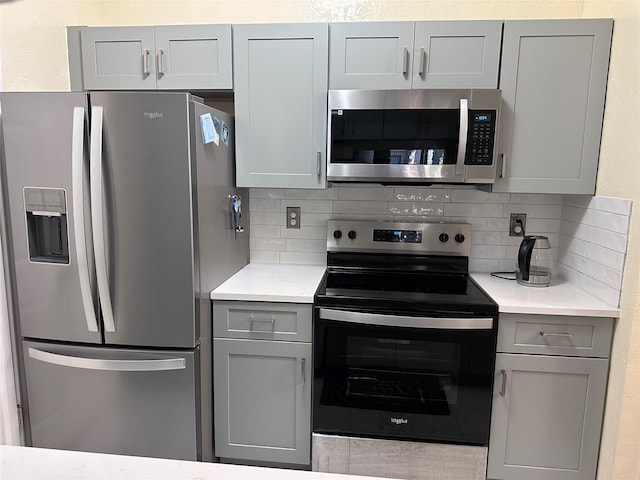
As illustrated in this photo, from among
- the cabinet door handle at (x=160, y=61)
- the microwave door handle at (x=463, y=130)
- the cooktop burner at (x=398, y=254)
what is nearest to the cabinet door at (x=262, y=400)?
the cooktop burner at (x=398, y=254)

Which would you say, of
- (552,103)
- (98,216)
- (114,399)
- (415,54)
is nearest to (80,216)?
(98,216)

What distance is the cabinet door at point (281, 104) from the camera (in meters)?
2.07

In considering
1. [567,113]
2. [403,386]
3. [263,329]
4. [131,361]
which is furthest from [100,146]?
[567,113]

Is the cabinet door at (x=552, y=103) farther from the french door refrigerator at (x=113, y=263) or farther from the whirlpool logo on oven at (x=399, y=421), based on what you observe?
the french door refrigerator at (x=113, y=263)

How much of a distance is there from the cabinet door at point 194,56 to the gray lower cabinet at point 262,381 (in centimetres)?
107

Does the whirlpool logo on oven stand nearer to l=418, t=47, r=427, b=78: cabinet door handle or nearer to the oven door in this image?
the oven door

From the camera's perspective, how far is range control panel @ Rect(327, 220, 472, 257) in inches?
93.0

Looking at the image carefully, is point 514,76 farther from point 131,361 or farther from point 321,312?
point 131,361

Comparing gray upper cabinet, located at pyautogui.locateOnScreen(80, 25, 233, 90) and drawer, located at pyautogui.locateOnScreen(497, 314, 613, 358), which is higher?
gray upper cabinet, located at pyautogui.locateOnScreen(80, 25, 233, 90)

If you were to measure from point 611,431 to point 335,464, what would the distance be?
3.83 ft

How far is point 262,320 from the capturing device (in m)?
1.97

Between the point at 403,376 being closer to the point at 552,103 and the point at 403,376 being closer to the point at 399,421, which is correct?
the point at 399,421

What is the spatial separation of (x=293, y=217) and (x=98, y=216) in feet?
3.54

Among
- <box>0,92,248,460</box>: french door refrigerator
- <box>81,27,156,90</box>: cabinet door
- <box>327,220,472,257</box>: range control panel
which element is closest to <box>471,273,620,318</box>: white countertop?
<box>327,220,472,257</box>: range control panel
